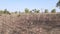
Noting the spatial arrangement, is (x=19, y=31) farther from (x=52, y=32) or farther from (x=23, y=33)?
(x=52, y=32)

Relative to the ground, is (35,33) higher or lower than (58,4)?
lower

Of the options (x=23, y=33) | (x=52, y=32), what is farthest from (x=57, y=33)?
(x=23, y=33)

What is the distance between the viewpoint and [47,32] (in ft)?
39.7

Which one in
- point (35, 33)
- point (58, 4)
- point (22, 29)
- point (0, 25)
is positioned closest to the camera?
point (35, 33)

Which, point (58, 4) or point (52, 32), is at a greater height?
point (58, 4)

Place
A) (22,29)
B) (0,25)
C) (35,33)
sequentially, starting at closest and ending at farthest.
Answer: (35,33) → (22,29) → (0,25)

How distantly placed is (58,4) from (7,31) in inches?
535

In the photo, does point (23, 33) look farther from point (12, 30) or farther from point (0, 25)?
point (0, 25)

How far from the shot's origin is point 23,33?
1175 centimetres

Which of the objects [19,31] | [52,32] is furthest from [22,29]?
[52,32]

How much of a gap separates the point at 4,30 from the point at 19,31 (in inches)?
42.4

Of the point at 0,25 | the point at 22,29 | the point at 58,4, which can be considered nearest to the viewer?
the point at 22,29

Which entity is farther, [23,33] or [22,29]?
[22,29]

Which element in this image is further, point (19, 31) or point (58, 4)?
point (58, 4)
